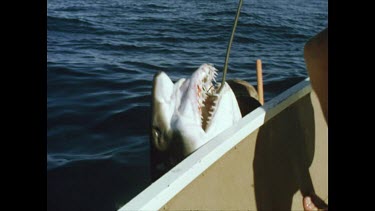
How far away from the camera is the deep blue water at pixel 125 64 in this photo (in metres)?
4.45

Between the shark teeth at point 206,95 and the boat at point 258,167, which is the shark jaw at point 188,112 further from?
the boat at point 258,167

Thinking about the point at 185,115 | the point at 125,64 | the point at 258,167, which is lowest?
the point at 125,64

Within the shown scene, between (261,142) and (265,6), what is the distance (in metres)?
15.5

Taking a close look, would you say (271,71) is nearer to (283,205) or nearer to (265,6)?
(283,205)

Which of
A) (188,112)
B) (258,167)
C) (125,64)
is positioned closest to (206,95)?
(188,112)

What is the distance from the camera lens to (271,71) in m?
8.42

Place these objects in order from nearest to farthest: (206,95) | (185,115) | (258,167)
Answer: (258,167) → (185,115) → (206,95)

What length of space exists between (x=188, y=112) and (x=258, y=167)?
58cm

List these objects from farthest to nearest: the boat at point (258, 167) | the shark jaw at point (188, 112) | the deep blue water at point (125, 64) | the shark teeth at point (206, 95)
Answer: the deep blue water at point (125, 64)
the shark teeth at point (206, 95)
the shark jaw at point (188, 112)
the boat at point (258, 167)

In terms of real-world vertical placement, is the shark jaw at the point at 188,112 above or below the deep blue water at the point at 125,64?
above

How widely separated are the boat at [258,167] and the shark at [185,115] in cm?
38

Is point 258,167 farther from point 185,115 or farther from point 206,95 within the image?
point 206,95

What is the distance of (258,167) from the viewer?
2.51 meters

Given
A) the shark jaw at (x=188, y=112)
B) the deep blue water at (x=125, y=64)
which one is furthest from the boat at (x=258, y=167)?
the deep blue water at (x=125, y=64)
